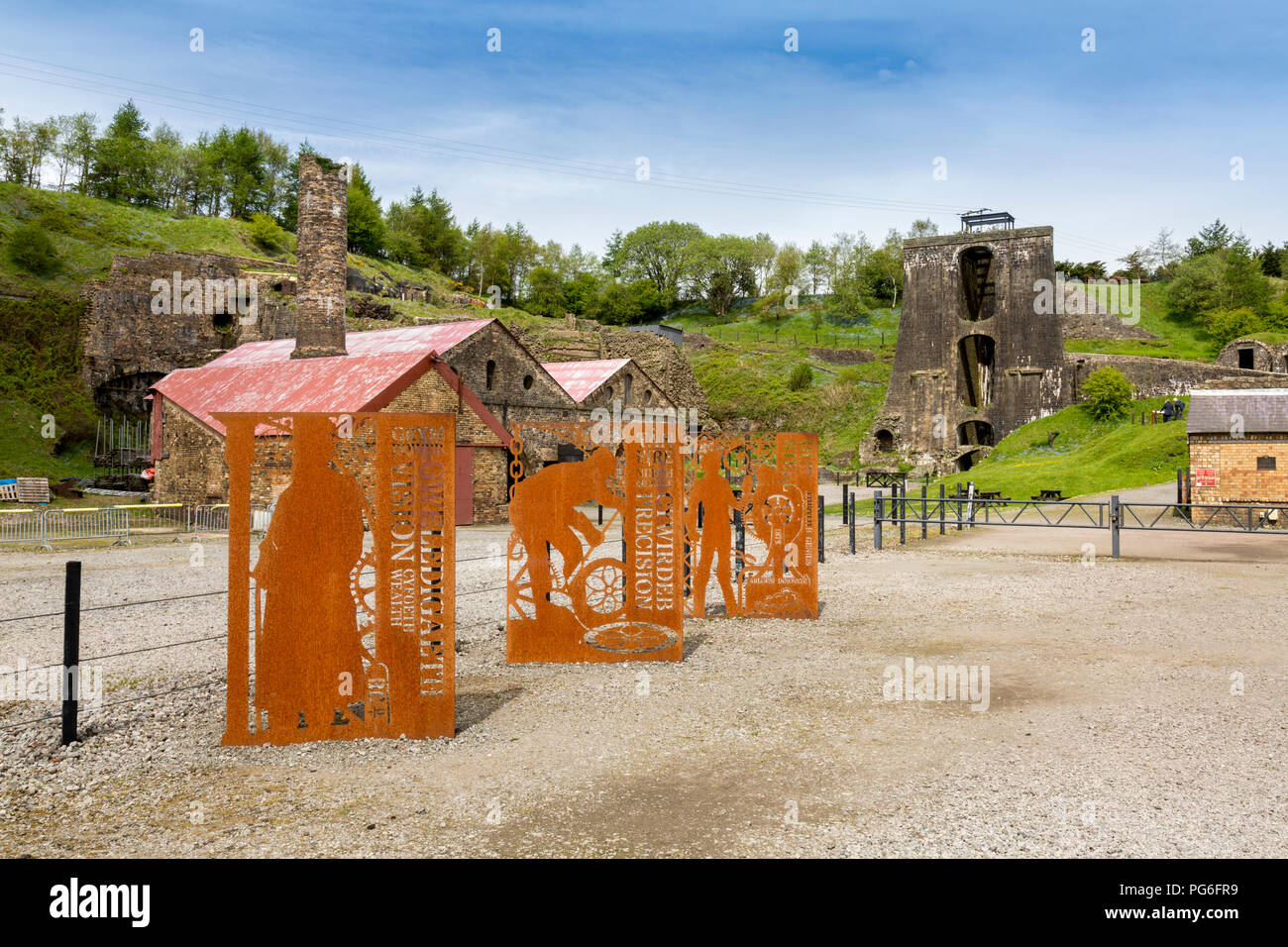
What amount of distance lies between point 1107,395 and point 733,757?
39.0 metres

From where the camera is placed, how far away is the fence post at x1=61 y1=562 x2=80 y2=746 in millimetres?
6098

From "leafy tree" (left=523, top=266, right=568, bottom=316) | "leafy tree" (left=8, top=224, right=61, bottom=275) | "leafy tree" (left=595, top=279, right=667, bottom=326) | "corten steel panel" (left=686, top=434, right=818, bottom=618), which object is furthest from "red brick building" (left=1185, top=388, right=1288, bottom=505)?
"leafy tree" (left=595, top=279, right=667, bottom=326)

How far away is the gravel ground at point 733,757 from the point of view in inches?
181

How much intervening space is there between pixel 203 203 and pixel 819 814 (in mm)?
81220

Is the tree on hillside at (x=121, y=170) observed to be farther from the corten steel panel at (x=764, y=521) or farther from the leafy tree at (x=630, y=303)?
the corten steel panel at (x=764, y=521)

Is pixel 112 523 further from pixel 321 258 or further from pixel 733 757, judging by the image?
pixel 733 757

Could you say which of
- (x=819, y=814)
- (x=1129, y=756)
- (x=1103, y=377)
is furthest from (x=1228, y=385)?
(x=819, y=814)

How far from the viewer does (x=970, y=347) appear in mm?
45938

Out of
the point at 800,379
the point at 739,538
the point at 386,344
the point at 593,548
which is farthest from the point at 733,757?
the point at 800,379

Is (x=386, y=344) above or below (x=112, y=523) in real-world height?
above

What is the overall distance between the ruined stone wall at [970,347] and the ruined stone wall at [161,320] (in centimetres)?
3151

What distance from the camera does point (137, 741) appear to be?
6.27m

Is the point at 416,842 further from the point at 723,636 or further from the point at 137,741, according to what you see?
the point at 723,636
